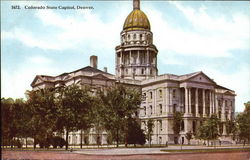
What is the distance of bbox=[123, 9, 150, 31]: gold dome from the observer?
10262 centimetres

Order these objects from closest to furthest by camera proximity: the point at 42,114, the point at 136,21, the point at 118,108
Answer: the point at 42,114 → the point at 118,108 → the point at 136,21

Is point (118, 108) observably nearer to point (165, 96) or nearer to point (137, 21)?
point (165, 96)

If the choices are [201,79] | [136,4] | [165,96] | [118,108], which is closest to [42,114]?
[118,108]

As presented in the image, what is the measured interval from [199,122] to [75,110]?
43.9m

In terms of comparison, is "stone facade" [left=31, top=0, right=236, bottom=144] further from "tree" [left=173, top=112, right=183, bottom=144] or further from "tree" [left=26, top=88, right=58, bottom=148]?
"tree" [left=26, top=88, right=58, bottom=148]

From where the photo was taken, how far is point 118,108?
2039 inches

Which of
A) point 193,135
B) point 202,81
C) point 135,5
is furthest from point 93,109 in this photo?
point 135,5

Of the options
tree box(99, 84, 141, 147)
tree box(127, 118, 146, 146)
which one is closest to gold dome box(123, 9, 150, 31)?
tree box(99, 84, 141, 147)

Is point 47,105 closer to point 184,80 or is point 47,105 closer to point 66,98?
point 66,98

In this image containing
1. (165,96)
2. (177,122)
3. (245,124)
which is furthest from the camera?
(165,96)

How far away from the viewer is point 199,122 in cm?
8212

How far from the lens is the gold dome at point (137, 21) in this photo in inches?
4040

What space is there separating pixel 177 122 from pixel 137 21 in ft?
121

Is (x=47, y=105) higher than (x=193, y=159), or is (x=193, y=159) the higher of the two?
(x=47, y=105)
